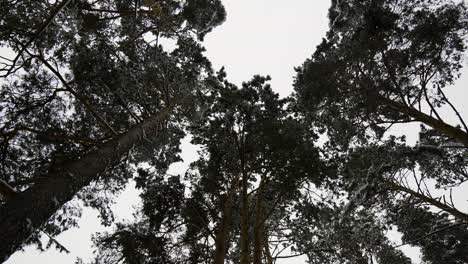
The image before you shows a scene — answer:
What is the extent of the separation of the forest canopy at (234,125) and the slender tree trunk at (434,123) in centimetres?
4

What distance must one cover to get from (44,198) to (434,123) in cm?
884

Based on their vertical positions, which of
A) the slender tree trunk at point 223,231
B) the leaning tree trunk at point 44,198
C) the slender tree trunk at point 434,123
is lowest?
the leaning tree trunk at point 44,198

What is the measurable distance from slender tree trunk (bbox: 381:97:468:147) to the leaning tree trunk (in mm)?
7656

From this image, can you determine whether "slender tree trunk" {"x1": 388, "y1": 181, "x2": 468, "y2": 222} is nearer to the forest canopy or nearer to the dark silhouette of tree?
the forest canopy

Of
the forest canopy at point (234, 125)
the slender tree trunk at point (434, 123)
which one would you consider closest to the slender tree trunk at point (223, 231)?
the forest canopy at point (234, 125)

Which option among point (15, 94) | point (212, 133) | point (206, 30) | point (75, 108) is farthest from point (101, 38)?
point (212, 133)

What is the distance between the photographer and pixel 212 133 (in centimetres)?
974

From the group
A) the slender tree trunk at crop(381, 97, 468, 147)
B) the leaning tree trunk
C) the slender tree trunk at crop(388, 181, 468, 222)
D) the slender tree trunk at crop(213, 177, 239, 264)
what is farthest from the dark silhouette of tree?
the slender tree trunk at crop(388, 181, 468, 222)

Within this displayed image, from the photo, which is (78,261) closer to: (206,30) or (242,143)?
(242,143)

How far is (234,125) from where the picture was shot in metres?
9.27

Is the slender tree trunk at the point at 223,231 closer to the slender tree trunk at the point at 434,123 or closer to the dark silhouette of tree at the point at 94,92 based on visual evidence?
the dark silhouette of tree at the point at 94,92

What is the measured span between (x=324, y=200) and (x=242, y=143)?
345cm

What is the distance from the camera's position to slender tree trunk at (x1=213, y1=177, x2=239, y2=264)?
7.62 meters

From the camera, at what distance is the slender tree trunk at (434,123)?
6.62 metres
